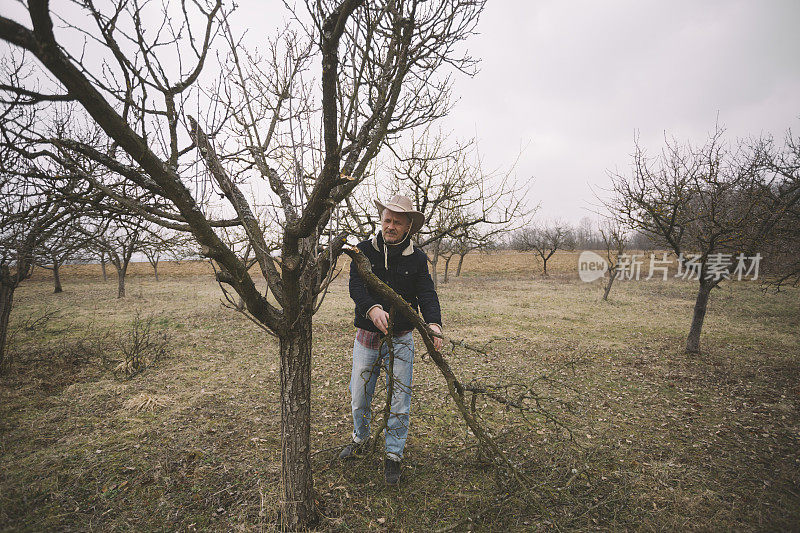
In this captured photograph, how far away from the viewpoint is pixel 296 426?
8.46ft

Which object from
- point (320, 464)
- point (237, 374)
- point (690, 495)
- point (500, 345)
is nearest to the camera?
point (690, 495)

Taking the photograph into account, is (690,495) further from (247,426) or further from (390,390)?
(247,426)

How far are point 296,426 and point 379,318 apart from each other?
1.06 metres

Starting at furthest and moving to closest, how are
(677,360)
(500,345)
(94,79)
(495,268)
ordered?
(495,268) → (500,345) → (677,360) → (94,79)

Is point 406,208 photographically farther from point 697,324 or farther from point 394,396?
point 697,324

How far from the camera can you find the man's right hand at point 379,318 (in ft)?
8.39

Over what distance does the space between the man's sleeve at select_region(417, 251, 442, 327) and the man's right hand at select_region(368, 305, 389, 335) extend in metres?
0.61

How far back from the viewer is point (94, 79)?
1.90 m

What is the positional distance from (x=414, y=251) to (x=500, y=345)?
21.9 feet

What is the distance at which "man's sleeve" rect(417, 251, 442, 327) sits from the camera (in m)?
3.13

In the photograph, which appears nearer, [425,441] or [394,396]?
[394,396]

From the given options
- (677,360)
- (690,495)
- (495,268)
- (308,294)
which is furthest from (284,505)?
(495,268)
